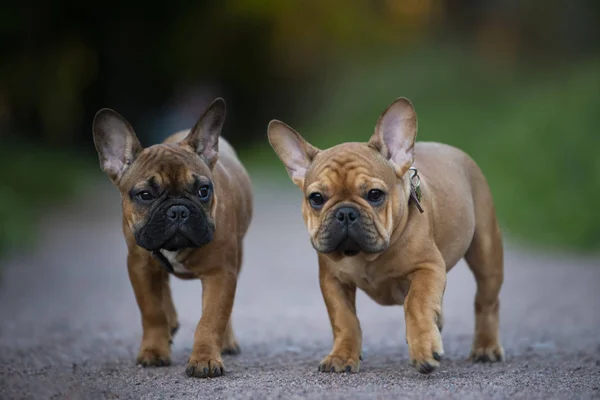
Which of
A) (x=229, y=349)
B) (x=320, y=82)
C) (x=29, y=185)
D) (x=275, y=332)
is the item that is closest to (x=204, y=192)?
(x=229, y=349)

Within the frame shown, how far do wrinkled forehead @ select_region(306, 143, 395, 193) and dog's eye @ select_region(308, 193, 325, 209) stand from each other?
39mm

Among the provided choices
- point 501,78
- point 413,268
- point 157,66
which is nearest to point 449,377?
point 413,268

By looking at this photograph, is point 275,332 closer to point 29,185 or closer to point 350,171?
point 350,171

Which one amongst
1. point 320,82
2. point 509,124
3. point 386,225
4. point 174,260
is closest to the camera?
point 386,225

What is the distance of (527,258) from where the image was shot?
12102 millimetres

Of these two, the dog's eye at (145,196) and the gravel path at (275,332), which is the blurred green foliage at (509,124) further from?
the dog's eye at (145,196)

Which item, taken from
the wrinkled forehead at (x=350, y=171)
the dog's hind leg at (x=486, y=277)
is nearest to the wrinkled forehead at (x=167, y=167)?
the wrinkled forehead at (x=350, y=171)

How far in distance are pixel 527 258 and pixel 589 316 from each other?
3.44m

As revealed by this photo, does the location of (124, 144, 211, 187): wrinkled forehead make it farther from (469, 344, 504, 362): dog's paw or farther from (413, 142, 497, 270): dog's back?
(469, 344, 504, 362): dog's paw

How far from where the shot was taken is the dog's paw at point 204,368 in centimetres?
548

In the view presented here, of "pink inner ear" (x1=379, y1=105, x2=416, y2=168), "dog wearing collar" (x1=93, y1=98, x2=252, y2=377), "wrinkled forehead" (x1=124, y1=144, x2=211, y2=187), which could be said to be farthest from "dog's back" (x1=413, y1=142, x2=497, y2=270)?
"wrinkled forehead" (x1=124, y1=144, x2=211, y2=187)

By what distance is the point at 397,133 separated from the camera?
556cm

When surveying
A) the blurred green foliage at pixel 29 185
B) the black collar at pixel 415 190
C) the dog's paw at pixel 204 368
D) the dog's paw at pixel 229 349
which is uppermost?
the blurred green foliage at pixel 29 185

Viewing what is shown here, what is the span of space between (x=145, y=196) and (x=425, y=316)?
1.73 metres
